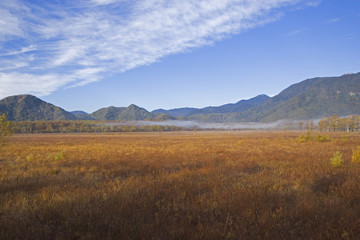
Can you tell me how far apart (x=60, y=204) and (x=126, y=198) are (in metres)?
1.52

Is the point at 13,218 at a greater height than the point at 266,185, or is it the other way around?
the point at 13,218

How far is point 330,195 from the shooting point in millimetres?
5863

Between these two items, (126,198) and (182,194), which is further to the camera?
(182,194)

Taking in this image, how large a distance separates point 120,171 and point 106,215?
6405mm

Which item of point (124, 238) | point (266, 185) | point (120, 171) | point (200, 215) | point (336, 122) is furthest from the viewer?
point (336, 122)

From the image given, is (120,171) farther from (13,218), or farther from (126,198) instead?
(13,218)

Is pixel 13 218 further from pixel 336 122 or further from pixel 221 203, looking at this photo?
pixel 336 122

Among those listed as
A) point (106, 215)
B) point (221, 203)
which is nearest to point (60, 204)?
point (106, 215)

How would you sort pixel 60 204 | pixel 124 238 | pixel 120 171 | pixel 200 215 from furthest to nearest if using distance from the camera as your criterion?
pixel 120 171 → pixel 60 204 → pixel 200 215 → pixel 124 238

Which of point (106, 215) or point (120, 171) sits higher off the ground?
point (106, 215)

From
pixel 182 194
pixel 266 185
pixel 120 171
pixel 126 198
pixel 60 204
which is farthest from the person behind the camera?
pixel 120 171

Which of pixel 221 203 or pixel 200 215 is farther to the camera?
pixel 221 203

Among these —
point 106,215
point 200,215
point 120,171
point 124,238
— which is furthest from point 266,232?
point 120,171

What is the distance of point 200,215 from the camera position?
14.8 ft
